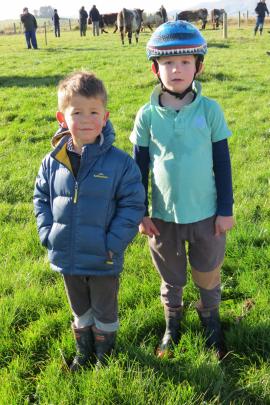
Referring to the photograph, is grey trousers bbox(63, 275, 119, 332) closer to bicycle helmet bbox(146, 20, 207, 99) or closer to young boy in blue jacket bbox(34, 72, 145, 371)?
young boy in blue jacket bbox(34, 72, 145, 371)

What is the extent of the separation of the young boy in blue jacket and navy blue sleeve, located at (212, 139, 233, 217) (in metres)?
0.50

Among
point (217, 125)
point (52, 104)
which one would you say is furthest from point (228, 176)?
point (52, 104)

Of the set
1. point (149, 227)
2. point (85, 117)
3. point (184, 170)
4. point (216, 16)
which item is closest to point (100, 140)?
point (85, 117)

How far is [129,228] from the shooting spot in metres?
2.40

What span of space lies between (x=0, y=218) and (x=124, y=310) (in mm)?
2246

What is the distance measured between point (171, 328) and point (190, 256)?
51 centimetres

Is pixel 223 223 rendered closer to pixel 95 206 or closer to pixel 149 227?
pixel 149 227

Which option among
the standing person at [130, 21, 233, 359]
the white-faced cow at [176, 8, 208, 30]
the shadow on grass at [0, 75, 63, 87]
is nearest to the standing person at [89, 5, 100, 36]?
the white-faced cow at [176, 8, 208, 30]

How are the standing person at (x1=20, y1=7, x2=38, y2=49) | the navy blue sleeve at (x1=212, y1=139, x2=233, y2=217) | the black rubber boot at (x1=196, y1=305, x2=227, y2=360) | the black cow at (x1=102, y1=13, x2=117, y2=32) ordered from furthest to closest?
the black cow at (x1=102, y1=13, x2=117, y2=32)
the standing person at (x1=20, y1=7, x2=38, y2=49)
the black rubber boot at (x1=196, y1=305, x2=227, y2=360)
the navy blue sleeve at (x1=212, y1=139, x2=233, y2=217)

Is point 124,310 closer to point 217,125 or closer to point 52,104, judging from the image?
point 217,125

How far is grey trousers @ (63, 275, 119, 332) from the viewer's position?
2568mm

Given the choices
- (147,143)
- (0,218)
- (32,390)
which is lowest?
(32,390)

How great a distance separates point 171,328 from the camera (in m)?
2.93

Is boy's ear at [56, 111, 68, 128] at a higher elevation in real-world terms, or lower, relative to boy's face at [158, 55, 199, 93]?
lower
